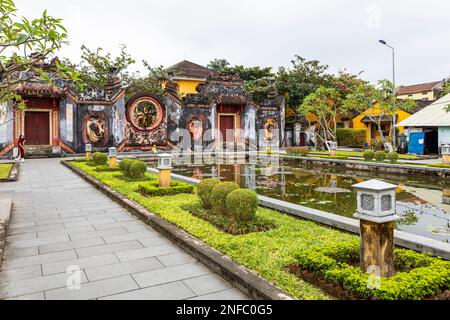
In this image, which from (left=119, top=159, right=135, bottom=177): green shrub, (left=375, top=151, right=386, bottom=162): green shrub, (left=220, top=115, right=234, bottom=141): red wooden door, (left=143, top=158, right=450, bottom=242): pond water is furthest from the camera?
(left=220, top=115, right=234, bottom=141): red wooden door

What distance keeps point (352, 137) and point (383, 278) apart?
3209 centimetres

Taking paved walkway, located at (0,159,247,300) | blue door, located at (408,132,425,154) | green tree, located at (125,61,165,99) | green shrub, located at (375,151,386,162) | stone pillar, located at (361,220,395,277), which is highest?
green tree, located at (125,61,165,99)

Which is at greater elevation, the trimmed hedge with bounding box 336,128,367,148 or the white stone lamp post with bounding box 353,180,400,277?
the trimmed hedge with bounding box 336,128,367,148

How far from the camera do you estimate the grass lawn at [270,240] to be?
11.8 feet

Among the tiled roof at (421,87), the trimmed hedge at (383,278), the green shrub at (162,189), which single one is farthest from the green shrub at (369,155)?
the tiled roof at (421,87)

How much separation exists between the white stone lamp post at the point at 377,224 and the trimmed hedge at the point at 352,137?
3145 centimetres

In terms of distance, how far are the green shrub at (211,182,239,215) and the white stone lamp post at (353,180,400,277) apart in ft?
9.29

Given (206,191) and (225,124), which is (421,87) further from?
(206,191)

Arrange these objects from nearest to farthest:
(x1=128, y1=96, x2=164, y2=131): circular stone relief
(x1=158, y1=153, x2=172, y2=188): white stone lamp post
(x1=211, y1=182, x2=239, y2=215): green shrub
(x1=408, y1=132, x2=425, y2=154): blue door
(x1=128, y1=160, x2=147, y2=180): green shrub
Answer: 1. (x1=211, y1=182, x2=239, y2=215): green shrub
2. (x1=158, y1=153, x2=172, y2=188): white stone lamp post
3. (x1=128, y1=160, x2=147, y2=180): green shrub
4. (x1=408, y1=132, x2=425, y2=154): blue door
5. (x1=128, y1=96, x2=164, y2=131): circular stone relief

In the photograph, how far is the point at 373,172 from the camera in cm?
1493

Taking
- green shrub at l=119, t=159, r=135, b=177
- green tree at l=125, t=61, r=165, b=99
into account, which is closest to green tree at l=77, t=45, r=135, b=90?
green tree at l=125, t=61, r=165, b=99

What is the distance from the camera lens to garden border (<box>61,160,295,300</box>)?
3.32 metres

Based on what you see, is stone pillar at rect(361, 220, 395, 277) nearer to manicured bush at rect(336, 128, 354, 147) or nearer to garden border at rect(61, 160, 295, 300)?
garden border at rect(61, 160, 295, 300)
